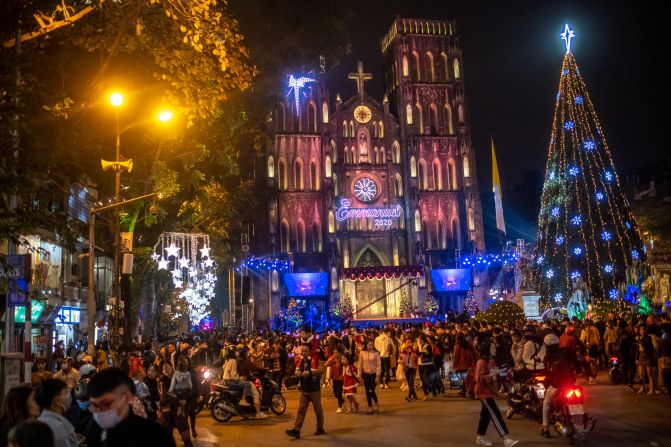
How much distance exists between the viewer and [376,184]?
53.2 metres

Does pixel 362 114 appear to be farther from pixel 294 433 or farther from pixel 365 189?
pixel 294 433

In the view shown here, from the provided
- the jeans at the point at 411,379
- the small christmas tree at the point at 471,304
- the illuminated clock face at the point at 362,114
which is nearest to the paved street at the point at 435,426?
the jeans at the point at 411,379

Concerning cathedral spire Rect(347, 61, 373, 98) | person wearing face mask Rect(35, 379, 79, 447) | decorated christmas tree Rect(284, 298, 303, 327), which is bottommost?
person wearing face mask Rect(35, 379, 79, 447)

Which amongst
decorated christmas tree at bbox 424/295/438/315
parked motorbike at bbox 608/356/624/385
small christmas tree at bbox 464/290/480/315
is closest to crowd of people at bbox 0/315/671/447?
parked motorbike at bbox 608/356/624/385

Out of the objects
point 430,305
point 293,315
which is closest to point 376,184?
point 430,305

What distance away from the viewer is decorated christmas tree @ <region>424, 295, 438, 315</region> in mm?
47184

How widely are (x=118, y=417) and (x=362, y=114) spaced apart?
52.1m

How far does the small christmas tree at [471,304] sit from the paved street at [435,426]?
32.7 meters

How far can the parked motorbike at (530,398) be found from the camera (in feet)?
35.1

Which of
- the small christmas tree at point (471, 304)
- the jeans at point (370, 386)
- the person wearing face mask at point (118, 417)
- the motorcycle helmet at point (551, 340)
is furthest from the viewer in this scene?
the small christmas tree at point (471, 304)

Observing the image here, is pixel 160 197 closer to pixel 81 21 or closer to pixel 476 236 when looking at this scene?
pixel 81 21

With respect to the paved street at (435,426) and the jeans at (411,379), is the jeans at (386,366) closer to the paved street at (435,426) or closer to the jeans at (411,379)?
the jeans at (411,379)

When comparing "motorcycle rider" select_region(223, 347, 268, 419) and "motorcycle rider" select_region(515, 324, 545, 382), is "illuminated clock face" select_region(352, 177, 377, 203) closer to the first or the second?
"motorcycle rider" select_region(223, 347, 268, 419)

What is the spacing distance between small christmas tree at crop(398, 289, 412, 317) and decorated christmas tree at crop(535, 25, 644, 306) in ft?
33.3
